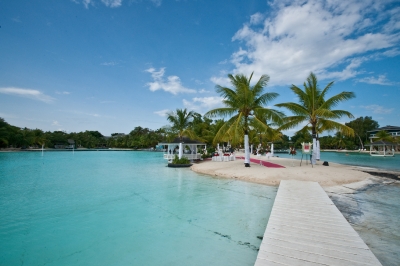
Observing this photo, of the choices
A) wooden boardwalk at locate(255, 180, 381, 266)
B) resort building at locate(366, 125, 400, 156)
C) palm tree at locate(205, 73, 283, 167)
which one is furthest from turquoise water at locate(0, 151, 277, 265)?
resort building at locate(366, 125, 400, 156)

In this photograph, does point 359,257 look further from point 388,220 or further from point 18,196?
point 18,196

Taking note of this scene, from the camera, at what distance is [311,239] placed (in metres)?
3.76

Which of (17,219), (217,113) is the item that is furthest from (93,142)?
(17,219)

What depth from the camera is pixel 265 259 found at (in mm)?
3098

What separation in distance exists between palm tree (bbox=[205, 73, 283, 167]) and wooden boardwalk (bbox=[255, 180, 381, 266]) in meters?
10.00

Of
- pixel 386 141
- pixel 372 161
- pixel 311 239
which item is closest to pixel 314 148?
pixel 311 239

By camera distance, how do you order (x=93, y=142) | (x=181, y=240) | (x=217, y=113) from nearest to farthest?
(x=181, y=240), (x=217, y=113), (x=93, y=142)

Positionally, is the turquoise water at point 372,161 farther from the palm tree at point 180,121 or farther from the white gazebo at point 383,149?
the palm tree at point 180,121

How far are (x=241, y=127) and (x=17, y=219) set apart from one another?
1392cm

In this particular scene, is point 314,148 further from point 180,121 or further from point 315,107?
point 180,121

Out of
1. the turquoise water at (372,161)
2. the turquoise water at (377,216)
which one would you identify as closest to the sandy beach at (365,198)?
the turquoise water at (377,216)

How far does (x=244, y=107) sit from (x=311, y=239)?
12759 millimetres

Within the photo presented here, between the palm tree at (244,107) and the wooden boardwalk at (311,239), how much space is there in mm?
9996

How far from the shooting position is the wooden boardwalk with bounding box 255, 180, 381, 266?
307 centimetres
